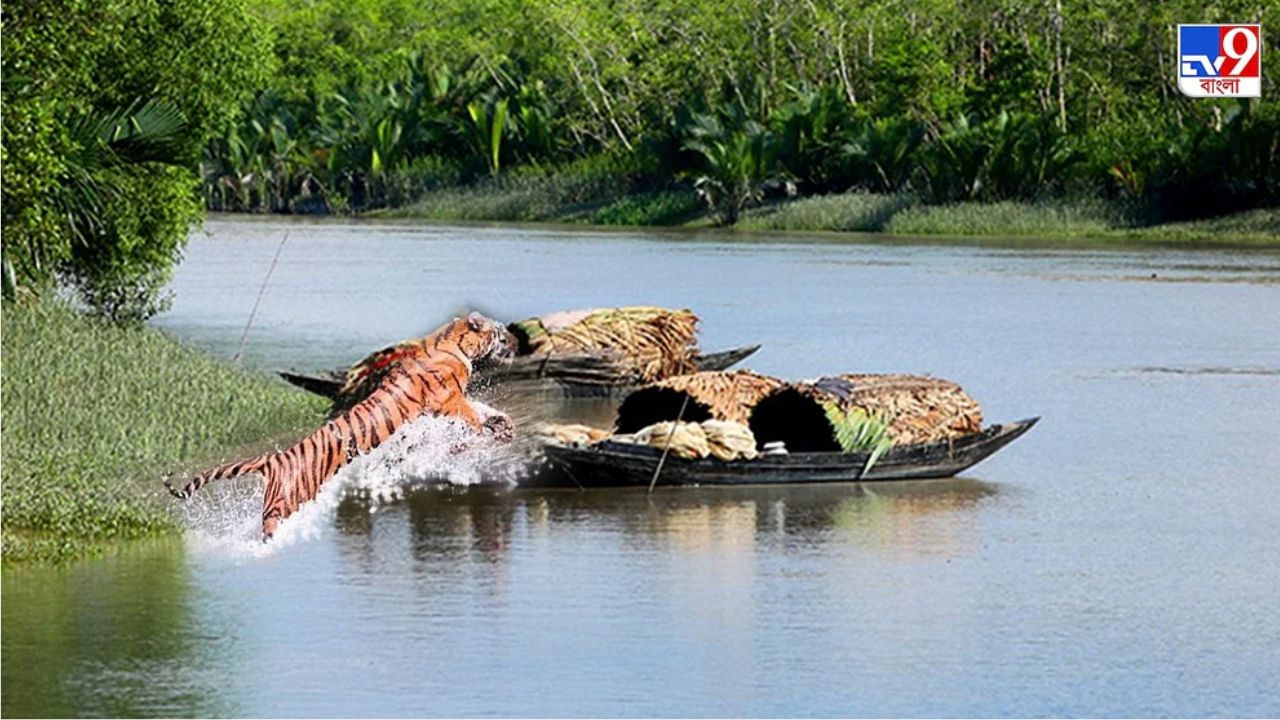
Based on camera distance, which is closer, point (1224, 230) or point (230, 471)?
point (230, 471)

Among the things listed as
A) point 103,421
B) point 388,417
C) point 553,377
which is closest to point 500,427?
point 388,417

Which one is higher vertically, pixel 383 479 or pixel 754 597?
pixel 383 479

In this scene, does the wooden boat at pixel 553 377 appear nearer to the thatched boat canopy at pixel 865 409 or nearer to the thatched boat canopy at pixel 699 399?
the thatched boat canopy at pixel 699 399

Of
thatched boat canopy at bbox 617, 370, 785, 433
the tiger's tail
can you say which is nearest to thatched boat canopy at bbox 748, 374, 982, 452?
thatched boat canopy at bbox 617, 370, 785, 433

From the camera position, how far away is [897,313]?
38625 millimetres

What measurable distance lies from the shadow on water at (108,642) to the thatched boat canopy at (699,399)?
16.2 feet

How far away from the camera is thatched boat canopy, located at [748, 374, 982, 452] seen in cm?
1909

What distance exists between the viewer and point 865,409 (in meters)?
19.1

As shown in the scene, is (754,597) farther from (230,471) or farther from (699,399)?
(699,399)

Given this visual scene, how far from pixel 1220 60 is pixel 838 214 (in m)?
10.7

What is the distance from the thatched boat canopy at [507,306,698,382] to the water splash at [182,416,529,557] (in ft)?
19.5

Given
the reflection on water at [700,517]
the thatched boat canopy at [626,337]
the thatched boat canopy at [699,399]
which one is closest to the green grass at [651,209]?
the thatched boat canopy at [626,337]

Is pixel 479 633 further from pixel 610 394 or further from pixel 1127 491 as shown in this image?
pixel 610 394

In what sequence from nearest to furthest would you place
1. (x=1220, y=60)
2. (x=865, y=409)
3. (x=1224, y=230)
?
(x=865, y=409), (x=1224, y=230), (x=1220, y=60)
